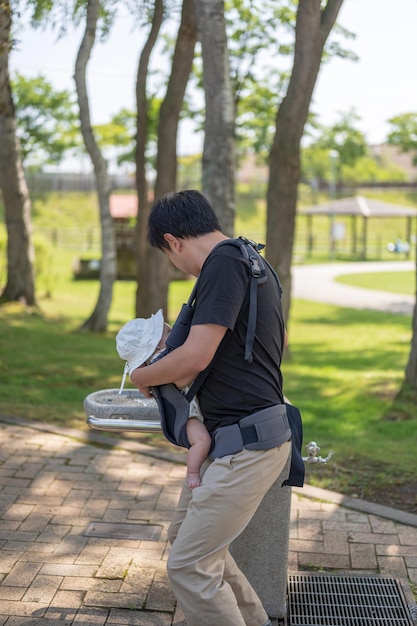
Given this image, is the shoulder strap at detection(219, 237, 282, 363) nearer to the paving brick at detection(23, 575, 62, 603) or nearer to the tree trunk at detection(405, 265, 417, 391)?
the paving brick at detection(23, 575, 62, 603)

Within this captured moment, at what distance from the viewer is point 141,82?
12758mm

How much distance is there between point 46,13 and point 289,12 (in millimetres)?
5381

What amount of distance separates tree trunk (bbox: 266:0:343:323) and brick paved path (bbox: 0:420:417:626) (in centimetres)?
456

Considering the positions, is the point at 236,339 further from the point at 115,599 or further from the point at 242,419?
the point at 115,599

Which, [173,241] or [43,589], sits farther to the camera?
[43,589]

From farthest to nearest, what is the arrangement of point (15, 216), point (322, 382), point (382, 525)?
point (15, 216), point (322, 382), point (382, 525)

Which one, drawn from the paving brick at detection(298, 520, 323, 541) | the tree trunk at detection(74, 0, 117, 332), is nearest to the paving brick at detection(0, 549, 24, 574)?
the paving brick at detection(298, 520, 323, 541)

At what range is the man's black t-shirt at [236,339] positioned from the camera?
8.52ft

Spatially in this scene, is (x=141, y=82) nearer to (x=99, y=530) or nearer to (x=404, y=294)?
(x=99, y=530)

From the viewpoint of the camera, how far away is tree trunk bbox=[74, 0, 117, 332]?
1118cm

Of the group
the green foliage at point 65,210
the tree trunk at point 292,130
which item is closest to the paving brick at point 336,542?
the tree trunk at point 292,130

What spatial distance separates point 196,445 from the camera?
2.79 metres

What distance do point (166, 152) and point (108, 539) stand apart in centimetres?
894

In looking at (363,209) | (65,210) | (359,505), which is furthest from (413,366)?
(65,210)
